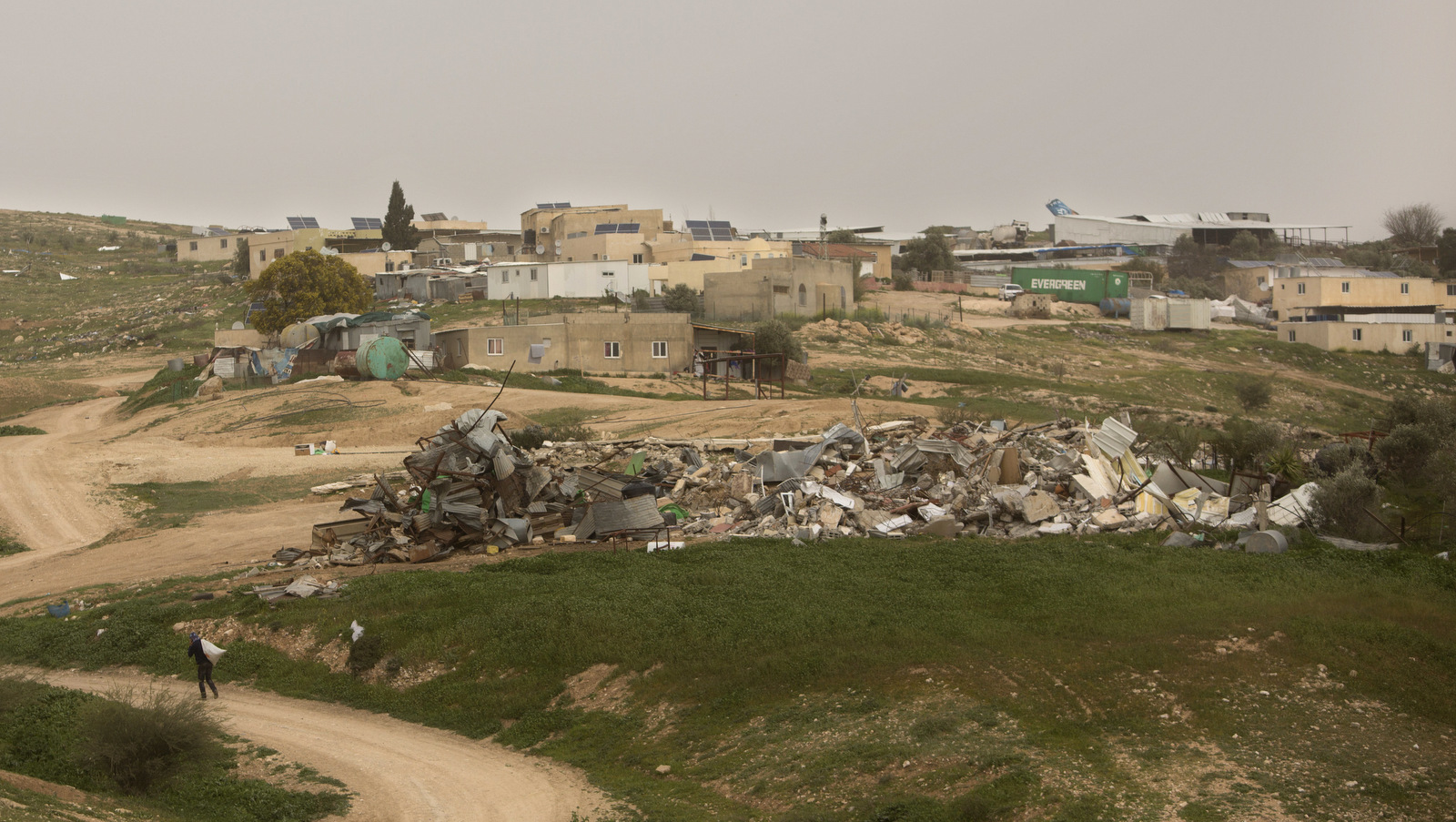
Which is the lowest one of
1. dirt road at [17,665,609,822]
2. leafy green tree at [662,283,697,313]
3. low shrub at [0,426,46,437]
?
dirt road at [17,665,609,822]

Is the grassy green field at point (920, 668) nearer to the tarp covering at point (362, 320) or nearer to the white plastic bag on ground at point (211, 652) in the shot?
the white plastic bag on ground at point (211, 652)

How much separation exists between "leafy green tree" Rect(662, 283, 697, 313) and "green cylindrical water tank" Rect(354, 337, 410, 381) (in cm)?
1883

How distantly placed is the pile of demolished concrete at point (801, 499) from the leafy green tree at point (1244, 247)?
86.8 meters

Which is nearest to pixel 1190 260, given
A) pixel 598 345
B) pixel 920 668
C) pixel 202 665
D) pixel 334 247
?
pixel 598 345

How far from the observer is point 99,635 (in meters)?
17.5

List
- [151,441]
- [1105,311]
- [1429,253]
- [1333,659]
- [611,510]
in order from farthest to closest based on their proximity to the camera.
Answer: [1429,253], [1105,311], [151,441], [611,510], [1333,659]

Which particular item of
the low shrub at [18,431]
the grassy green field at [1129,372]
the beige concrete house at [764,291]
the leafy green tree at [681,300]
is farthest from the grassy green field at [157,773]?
the beige concrete house at [764,291]

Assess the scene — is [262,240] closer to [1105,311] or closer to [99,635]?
[1105,311]

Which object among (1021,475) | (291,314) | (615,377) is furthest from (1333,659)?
(291,314)

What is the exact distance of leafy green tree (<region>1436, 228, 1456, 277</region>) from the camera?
89312 mm

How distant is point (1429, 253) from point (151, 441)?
10241 cm

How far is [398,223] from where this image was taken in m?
83.5

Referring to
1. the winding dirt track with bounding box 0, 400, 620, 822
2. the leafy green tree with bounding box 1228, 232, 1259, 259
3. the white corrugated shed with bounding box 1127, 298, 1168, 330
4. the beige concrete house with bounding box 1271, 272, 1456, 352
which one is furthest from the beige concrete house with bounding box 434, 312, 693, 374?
the leafy green tree with bounding box 1228, 232, 1259, 259

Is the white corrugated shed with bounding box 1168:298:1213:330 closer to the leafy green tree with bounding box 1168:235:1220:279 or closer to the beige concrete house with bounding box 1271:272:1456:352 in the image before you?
the beige concrete house with bounding box 1271:272:1456:352
